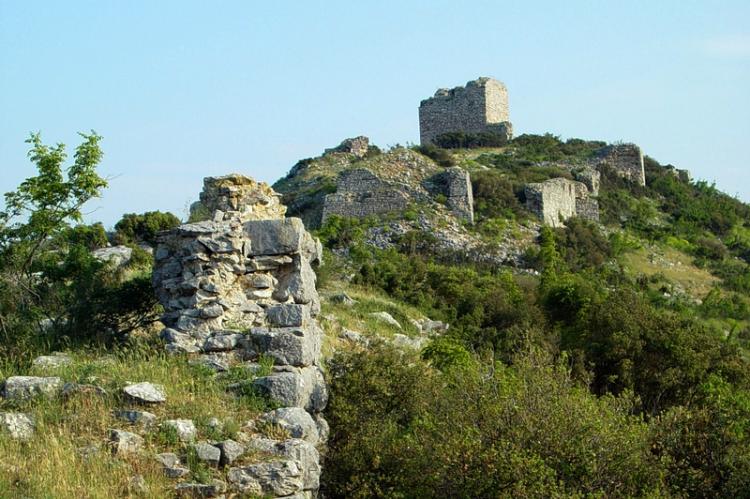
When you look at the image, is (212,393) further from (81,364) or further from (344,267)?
(344,267)

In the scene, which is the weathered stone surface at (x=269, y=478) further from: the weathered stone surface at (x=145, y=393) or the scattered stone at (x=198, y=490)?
the weathered stone surface at (x=145, y=393)

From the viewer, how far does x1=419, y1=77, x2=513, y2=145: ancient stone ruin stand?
46688 millimetres

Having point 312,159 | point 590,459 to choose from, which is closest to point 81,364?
point 590,459

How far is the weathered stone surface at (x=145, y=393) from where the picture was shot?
9.40 meters

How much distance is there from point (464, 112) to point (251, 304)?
3712 cm

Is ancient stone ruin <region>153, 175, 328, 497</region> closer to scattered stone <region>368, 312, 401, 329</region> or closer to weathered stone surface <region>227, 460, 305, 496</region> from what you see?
weathered stone surface <region>227, 460, 305, 496</region>

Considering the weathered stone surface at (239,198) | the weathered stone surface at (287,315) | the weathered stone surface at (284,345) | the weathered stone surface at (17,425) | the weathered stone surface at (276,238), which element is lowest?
the weathered stone surface at (17,425)

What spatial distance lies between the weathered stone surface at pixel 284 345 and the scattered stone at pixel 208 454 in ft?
5.25

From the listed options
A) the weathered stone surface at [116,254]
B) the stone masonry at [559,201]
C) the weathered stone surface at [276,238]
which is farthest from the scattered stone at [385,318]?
the stone masonry at [559,201]

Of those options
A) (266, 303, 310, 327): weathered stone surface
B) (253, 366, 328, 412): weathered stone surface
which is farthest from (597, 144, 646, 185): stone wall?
(253, 366, 328, 412): weathered stone surface

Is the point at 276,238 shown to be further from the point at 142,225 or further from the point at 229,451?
the point at 142,225

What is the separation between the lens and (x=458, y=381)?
1071cm

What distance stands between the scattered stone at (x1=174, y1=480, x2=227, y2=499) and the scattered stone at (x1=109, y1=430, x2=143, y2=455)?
55 cm

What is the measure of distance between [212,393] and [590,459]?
3504mm
